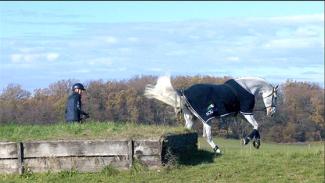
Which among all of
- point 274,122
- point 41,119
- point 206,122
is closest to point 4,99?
point 41,119

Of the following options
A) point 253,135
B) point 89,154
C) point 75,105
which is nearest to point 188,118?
point 253,135

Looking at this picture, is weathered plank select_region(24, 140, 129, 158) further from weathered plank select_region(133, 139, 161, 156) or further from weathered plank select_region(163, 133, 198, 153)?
weathered plank select_region(163, 133, 198, 153)

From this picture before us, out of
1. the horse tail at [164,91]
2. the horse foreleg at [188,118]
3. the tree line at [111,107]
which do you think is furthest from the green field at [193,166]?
the tree line at [111,107]

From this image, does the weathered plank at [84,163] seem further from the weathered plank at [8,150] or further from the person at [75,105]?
the person at [75,105]

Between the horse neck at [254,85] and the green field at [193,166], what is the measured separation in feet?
7.61

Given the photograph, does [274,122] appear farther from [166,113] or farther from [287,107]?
[166,113]

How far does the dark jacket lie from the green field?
102 cm

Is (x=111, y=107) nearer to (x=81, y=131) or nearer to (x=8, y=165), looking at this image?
(x=81, y=131)

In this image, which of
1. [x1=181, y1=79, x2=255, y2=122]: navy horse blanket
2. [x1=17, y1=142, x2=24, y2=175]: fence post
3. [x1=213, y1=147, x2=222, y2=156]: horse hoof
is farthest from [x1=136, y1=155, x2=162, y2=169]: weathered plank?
[x1=181, y1=79, x2=255, y2=122]: navy horse blanket

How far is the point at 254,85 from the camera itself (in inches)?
631

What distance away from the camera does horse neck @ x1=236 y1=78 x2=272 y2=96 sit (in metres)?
15.8

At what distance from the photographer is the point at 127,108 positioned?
19.8m

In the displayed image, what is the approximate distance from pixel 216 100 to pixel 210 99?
0.15m

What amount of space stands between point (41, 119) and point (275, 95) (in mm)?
6634
